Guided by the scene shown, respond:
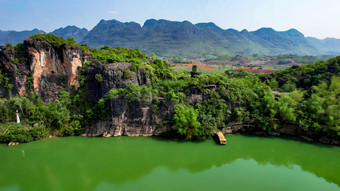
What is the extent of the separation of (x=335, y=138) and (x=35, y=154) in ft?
68.4

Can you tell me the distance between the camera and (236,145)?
13.8 meters

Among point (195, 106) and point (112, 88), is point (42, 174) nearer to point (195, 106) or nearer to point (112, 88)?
point (112, 88)

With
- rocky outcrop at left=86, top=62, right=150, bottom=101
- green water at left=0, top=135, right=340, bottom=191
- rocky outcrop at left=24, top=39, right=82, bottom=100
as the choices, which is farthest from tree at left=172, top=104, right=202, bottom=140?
rocky outcrop at left=24, top=39, right=82, bottom=100

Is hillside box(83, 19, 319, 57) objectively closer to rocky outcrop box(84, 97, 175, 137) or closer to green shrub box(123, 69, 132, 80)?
green shrub box(123, 69, 132, 80)

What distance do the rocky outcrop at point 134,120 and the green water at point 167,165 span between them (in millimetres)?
636

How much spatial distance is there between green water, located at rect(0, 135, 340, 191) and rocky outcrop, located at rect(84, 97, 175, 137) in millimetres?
636

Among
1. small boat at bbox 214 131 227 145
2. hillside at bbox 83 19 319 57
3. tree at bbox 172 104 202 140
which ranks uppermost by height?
hillside at bbox 83 19 319 57

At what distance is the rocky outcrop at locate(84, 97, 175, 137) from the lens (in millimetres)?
14672

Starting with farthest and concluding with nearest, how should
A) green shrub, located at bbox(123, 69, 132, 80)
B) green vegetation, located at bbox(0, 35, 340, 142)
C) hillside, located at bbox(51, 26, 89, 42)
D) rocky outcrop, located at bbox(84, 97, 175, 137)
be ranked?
hillside, located at bbox(51, 26, 89, 42)
green shrub, located at bbox(123, 69, 132, 80)
rocky outcrop, located at bbox(84, 97, 175, 137)
green vegetation, located at bbox(0, 35, 340, 142)

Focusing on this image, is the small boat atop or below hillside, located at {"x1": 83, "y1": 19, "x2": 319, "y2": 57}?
below

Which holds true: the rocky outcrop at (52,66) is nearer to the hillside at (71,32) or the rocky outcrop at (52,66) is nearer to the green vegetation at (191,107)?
the green vegetation at (191,107)

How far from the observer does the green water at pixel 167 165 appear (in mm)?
9969

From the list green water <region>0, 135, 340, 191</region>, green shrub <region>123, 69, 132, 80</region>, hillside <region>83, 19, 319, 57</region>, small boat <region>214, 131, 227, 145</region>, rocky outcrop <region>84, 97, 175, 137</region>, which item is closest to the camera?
green water <region>0, 135, 340, 191</region>

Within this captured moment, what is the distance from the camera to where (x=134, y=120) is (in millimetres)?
14828
